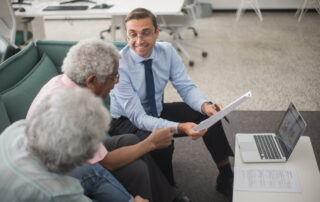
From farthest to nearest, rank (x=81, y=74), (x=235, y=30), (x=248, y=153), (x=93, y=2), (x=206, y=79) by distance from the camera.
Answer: (x=235, y=30) → (x=93, y=2) → (x=206, y=79) → (x=248, y=153) → (x=81, y=74)

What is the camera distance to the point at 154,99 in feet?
6.08

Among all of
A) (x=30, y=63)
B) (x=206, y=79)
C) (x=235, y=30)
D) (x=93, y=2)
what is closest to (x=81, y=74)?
(x=30, y=63)

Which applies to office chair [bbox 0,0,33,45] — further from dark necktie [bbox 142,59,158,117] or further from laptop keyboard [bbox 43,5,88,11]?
dark necktie [bbox 142,59,158,117]

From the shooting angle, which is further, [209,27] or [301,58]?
[209,27]

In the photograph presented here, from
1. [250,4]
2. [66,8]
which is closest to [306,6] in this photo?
[250,4]

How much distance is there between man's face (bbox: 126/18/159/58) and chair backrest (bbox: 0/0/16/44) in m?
1.97

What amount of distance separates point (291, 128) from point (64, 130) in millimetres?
1143

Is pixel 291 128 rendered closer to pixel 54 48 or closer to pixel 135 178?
pixel 135 178

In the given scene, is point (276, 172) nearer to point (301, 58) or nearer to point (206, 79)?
point (206, 79)

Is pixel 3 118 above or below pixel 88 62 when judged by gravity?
below

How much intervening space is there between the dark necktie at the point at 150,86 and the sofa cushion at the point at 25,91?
644 mm

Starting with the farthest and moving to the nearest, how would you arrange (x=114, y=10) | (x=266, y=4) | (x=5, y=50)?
(x=266, y=4)
(x=114, y=10)
(x=5, y=50)

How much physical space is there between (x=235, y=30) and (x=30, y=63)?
3.61 meters

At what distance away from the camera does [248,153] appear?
1.55 metres
